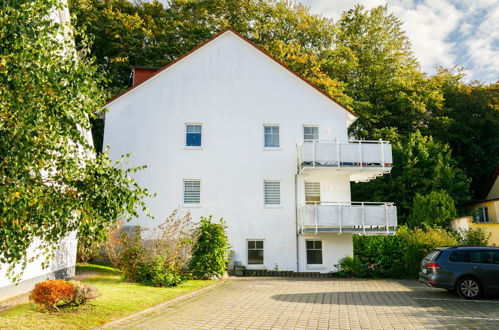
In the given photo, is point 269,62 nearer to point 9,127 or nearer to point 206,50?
point 206,50

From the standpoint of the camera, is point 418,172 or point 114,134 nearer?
point 114,134

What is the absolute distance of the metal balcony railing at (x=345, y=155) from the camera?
20969mm

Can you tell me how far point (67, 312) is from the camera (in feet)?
29.4

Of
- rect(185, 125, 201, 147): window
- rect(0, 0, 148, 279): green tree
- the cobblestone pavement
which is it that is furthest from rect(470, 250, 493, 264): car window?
rect(185, 125, 201, 147): window

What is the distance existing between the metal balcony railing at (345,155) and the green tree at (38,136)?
14893mm

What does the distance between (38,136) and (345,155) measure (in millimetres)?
16930

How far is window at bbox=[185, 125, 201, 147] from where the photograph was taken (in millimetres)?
22719

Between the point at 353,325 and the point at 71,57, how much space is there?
792 cm

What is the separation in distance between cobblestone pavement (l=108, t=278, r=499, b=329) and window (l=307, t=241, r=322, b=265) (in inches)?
248

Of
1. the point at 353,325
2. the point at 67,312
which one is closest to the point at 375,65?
the point at 353,325

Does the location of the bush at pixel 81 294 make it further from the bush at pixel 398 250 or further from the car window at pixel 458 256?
the bush at pixel 398 250

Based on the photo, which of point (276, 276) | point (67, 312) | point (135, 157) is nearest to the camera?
point (67, 312)

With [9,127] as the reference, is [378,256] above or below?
below

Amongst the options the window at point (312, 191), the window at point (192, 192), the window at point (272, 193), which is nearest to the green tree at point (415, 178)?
the window at point (312, 191)
